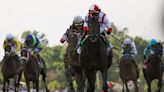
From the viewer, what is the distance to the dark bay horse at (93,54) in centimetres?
1822

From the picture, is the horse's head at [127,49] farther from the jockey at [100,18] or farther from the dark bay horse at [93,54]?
the dark bay horse at [93,54]

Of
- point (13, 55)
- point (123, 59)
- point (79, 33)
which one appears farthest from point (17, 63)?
point (79, 33)

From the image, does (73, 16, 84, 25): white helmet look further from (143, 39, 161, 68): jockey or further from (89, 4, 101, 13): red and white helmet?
(143, 39, 161, 68): jockey

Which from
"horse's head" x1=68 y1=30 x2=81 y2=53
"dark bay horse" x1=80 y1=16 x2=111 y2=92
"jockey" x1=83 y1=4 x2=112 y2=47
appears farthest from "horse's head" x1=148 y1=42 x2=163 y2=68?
"dark bay horse" x1=80 y1=16 x2=111 y2=92

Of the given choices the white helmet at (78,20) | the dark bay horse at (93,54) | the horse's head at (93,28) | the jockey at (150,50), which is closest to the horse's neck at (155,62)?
the jockey at (150,50)

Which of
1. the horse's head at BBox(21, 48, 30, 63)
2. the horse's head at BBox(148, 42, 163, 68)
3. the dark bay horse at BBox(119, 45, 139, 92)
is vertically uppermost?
the horse's head at BBox(21, 48, 30, 63)

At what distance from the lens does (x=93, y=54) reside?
733 inches

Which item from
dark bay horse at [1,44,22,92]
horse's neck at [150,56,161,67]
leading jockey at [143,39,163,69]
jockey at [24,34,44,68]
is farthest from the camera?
dark bay horse at [1,44,22,92]

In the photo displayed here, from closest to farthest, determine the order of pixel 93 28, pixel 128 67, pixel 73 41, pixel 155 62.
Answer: pixel 93 28 < pixel 73 41 < pixel 155 62 < pixel 128 67

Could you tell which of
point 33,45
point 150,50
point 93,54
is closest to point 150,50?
point 150,50

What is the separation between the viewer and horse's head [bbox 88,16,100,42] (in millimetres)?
18156

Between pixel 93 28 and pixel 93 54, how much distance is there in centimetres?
89

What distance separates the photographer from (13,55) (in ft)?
90.4

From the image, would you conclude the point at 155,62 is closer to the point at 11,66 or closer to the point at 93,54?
the point at 11,66
